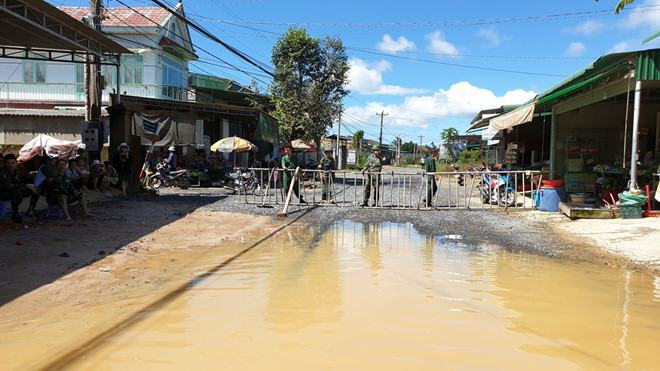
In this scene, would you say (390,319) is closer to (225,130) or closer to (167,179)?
(167,179)

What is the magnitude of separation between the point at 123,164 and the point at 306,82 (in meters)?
14.9

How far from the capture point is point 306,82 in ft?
94.6

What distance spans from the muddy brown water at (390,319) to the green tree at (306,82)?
21.8 meters

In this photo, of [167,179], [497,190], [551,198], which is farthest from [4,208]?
[497,190]

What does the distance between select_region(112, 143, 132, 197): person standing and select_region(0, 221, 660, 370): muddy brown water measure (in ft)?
31.3

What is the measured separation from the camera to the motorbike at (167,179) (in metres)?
19.5

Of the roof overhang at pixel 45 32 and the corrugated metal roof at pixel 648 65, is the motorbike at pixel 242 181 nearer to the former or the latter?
the roof overhang at pixel 45 32

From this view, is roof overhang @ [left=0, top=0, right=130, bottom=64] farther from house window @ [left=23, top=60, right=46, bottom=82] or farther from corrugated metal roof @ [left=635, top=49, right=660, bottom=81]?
house window @ [left=23, top=60, right=46, bottom=82]

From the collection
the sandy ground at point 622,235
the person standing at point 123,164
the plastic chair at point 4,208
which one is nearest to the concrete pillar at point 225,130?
the person standing at point 123,164

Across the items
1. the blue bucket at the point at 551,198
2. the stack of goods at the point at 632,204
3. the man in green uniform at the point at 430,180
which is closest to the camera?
the stack of goods at the point at 632,204

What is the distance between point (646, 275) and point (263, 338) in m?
4.99

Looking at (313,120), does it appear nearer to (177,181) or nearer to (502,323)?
(177,181)

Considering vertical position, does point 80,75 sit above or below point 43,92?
above

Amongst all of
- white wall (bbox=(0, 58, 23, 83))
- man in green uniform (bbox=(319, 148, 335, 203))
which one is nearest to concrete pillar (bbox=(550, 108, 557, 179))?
man in green uniform (bbox=(319, 148, 335, 203))
